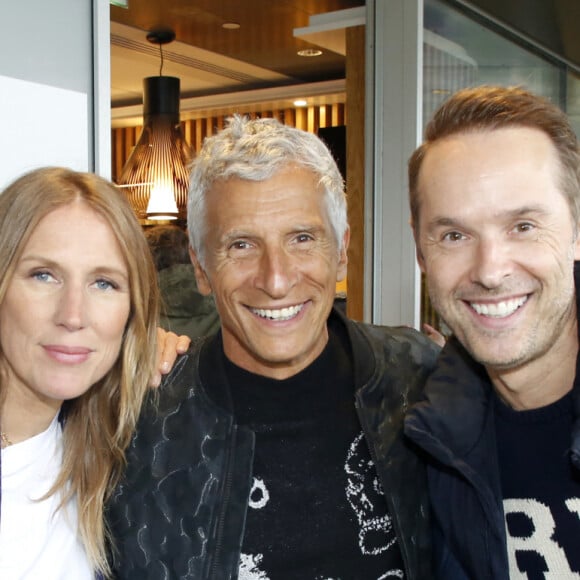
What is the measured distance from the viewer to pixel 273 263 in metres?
1.67

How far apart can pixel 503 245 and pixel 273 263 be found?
0.47m

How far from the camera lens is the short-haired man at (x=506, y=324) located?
1.43 metres

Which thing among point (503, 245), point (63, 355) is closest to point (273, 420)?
point (63, 355)

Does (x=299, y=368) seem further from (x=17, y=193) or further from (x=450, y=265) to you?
(x=17, y=193)

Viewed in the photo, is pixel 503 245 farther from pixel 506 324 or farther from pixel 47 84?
pixel 47 84

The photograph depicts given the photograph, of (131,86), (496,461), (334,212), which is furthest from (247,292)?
(131,86)

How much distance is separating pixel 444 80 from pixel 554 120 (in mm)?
2219

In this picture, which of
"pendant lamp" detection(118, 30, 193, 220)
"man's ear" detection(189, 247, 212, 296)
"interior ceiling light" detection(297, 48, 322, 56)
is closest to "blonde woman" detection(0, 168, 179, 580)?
"man's ear" detection(189, 247, 212, 296)

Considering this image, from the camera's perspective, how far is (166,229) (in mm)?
3771

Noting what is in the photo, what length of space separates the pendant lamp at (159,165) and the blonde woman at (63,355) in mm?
2733

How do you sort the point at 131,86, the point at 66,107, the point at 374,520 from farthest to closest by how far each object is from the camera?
the point at 131,86 < the point at 66,107 < the point at 374,520

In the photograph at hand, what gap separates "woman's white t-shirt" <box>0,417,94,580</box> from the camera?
1.45 m

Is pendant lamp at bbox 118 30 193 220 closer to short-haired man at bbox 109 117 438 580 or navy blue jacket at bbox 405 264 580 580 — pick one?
short-haired man at bbox 109 117 438 580

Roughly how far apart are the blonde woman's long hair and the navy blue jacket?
58 cm
